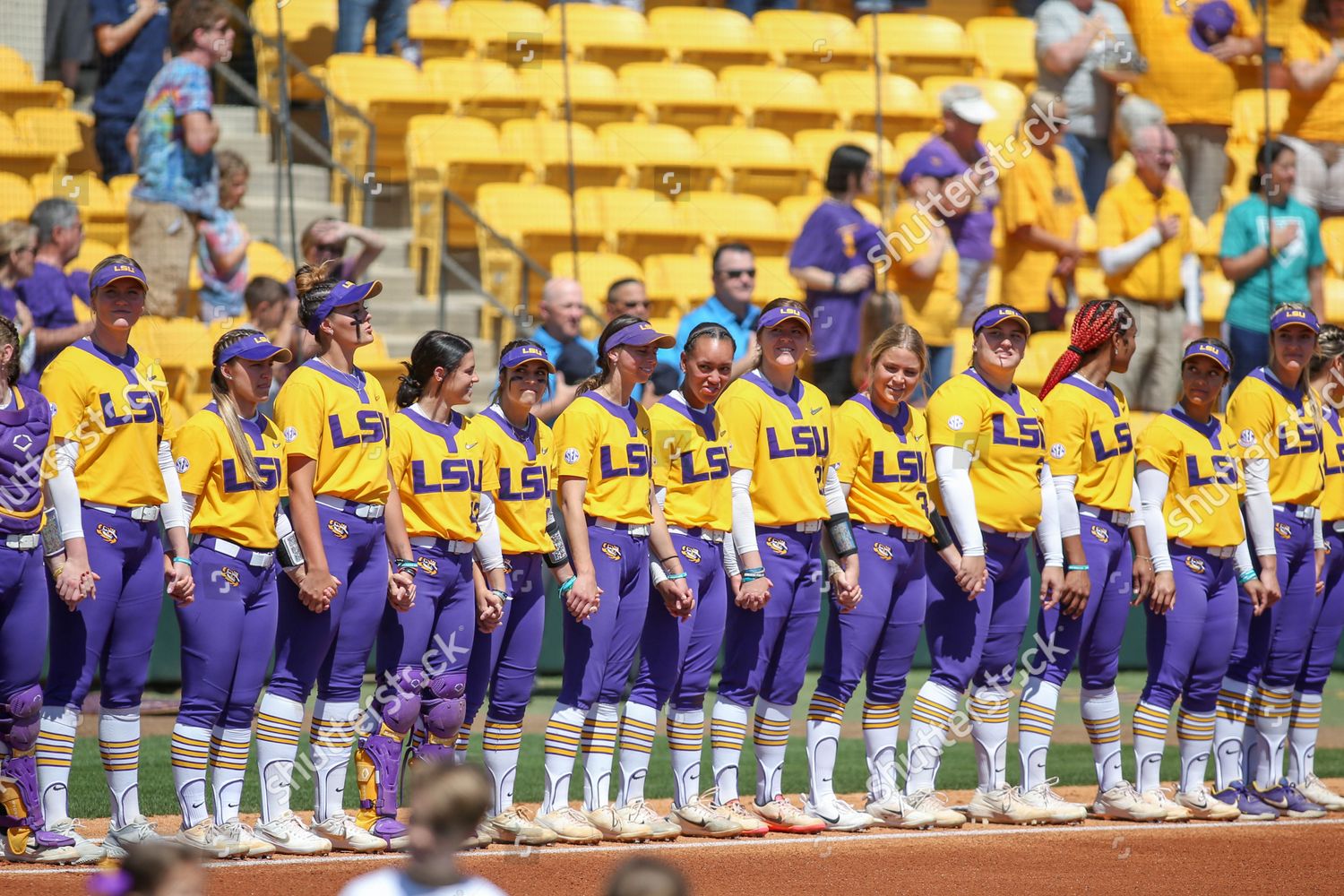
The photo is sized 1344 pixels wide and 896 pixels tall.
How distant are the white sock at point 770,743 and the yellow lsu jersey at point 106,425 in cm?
256

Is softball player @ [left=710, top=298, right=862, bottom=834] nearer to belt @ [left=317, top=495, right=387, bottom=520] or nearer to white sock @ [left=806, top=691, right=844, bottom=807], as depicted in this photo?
white sock @ [left=806, top=691, right=844, bottom=807]

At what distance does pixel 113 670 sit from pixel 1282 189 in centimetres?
841

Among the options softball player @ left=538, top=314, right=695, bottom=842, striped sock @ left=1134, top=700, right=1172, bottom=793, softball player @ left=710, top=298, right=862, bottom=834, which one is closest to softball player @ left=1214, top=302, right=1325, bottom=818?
striped sock @ left=1134, top=700, right=1172, bottom=793

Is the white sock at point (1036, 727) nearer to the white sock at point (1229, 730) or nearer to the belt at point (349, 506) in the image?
the white sock at point (1229, 730)

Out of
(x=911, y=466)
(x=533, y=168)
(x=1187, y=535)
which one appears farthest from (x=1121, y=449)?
(x=533, y=168)

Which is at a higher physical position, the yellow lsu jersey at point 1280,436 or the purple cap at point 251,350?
the purple cap at point 251,350

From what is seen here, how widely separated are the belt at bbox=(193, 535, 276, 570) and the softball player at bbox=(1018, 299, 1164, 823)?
10.9 ft

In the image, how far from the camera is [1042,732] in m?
7.70

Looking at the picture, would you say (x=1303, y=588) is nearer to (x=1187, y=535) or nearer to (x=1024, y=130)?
(x=1187, y=535)

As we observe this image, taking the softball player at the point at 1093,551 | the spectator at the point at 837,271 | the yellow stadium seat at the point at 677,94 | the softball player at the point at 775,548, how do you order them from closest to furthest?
the softball player at the point at 775,548, the softball player at the point at 1093,551, the spectator at the point at 837,271, the yellow stadium seat at the point at 677,94

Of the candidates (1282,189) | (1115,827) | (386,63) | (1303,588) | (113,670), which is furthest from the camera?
(386,63)

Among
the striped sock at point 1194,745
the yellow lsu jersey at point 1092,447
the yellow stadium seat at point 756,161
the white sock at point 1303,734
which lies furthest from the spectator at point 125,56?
the white sock at point 1303,734

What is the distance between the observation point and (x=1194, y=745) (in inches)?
313

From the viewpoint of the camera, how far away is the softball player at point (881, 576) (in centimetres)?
730
